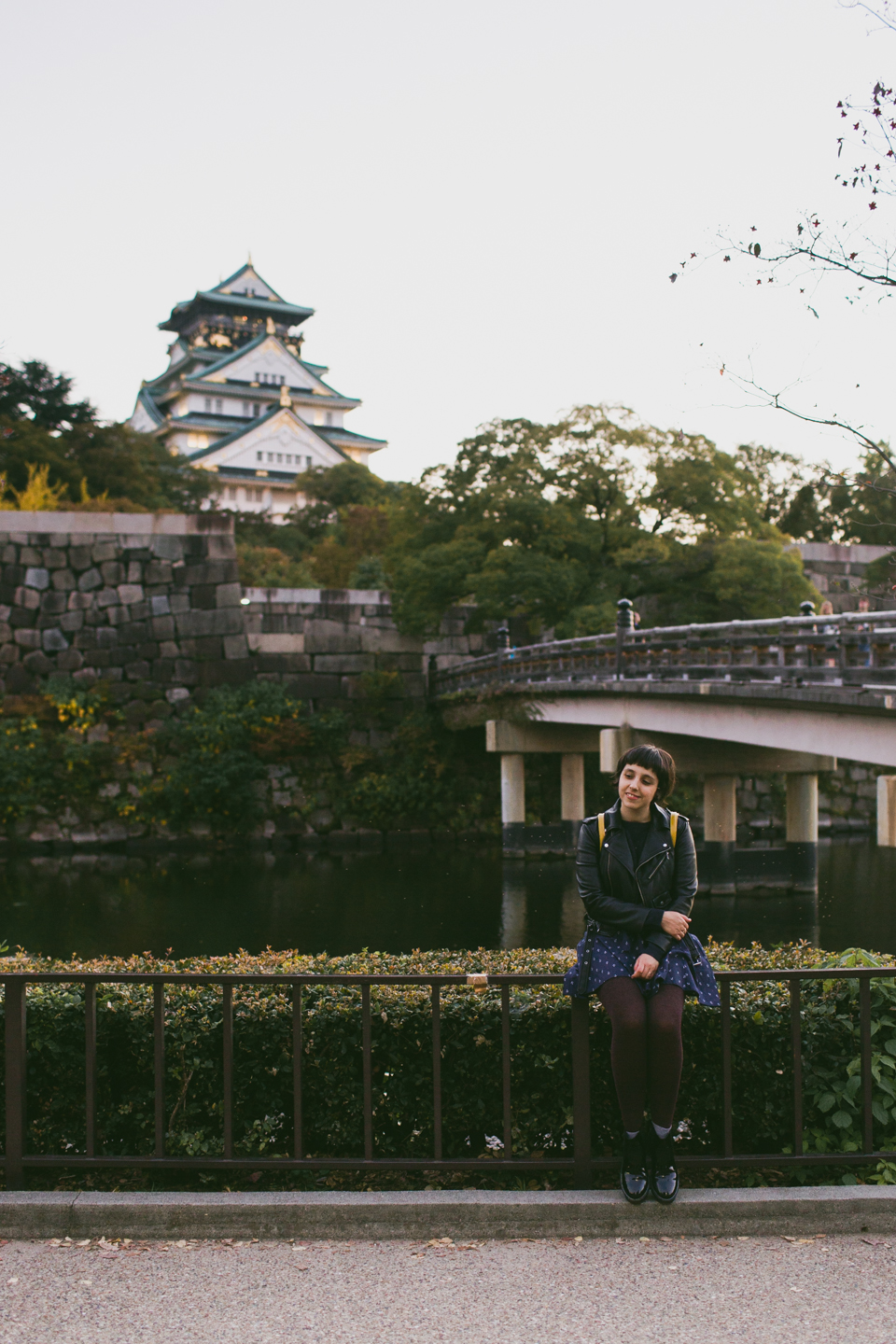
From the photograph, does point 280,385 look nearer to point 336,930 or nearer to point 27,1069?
point 336,930

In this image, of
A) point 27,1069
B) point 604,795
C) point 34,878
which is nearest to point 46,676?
point 34,878

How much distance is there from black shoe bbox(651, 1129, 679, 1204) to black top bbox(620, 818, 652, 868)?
3.38 ft

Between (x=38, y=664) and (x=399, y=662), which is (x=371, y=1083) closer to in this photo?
(x=38, y=664)

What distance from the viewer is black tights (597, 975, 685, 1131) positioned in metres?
4.20

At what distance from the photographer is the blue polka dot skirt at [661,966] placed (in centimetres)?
427

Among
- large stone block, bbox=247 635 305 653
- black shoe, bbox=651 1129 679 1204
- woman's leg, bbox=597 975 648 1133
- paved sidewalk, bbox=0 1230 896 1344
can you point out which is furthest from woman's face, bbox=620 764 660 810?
large stone block, bbox=247 635 305 653

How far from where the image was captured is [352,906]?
2105 centimetres

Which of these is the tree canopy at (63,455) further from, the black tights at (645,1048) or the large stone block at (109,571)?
the black tights at (645,1048)

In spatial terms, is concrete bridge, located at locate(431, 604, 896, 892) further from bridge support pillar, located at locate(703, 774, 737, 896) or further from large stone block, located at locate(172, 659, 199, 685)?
large stone block, located at locate(172, 659, 199, 685)

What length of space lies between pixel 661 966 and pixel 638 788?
0.68 meters

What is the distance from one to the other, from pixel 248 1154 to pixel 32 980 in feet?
3.79

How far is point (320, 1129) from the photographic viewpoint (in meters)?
4.86

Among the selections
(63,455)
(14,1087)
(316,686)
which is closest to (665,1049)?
(14,1087)

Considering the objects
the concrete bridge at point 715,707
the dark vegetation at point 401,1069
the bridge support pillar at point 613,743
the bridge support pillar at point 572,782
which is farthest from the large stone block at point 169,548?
the dark vegetation at point 401,1069
